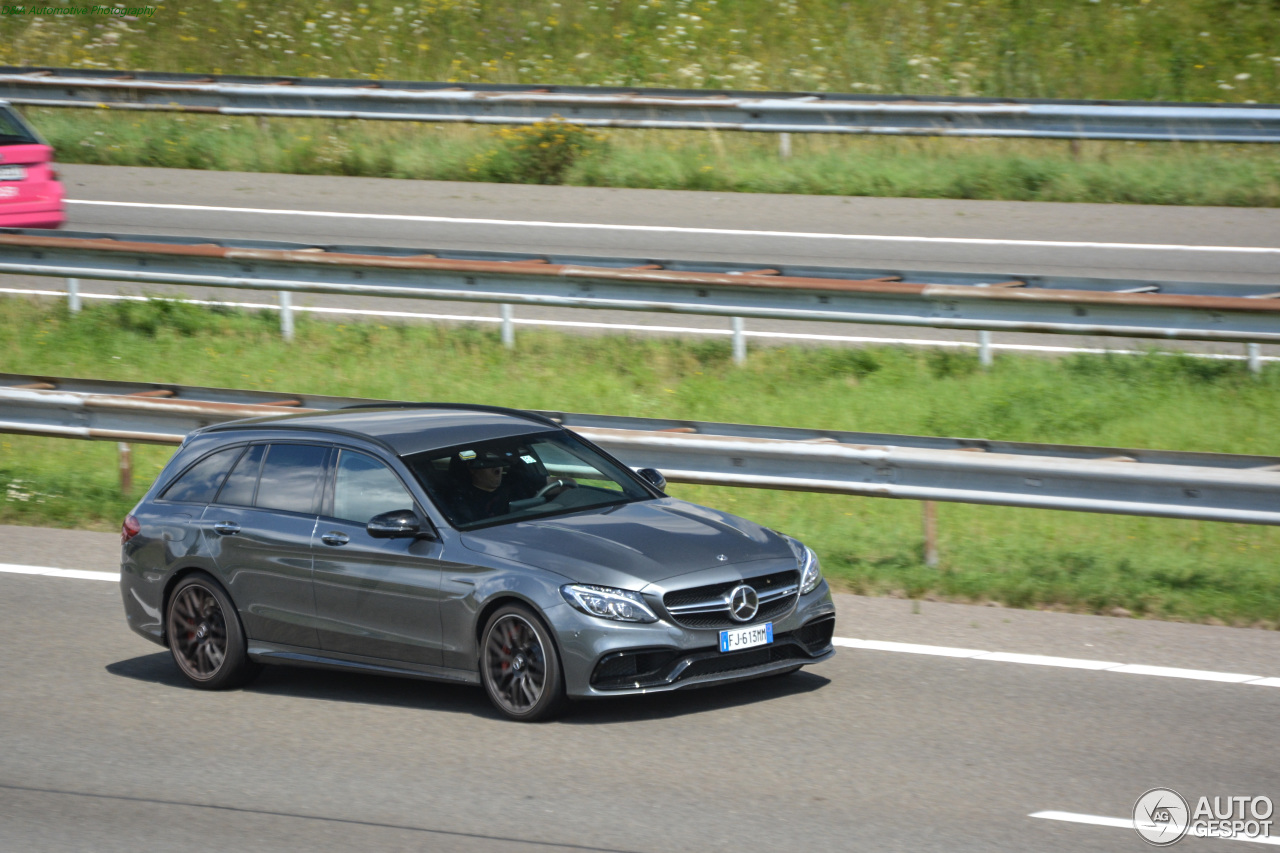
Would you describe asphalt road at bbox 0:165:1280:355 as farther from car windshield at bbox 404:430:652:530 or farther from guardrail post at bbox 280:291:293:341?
car windshield at bbox 404:430:652:530

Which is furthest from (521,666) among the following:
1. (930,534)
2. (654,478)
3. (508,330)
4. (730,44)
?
(730,44)

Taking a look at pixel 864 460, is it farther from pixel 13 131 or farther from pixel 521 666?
pixel 13 131

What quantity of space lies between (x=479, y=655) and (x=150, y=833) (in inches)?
74.4

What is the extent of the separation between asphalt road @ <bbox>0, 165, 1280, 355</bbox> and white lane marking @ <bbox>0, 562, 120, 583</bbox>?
22.3 ft

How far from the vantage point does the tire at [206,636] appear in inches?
333

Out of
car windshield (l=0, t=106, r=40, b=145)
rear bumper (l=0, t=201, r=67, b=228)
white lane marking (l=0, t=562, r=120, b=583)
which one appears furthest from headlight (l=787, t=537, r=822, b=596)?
car windshield (l=0, t=106, r=40, b=145)

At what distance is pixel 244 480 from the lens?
8.69 m

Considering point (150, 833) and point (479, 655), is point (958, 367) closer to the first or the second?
point (479, 655)

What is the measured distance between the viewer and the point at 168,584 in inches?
345

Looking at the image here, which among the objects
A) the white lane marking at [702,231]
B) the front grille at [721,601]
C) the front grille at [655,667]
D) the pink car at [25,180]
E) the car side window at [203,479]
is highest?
the pink car at [25,180]

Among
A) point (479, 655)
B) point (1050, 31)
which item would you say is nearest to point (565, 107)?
point (1050, 31)

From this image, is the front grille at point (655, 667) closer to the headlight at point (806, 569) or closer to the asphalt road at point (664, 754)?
the asphalt road at point (664, 754)

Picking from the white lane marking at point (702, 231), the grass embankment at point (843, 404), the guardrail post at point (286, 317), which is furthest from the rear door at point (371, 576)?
the white lane marking at point (702, 231)

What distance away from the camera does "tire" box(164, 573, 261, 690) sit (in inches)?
333
